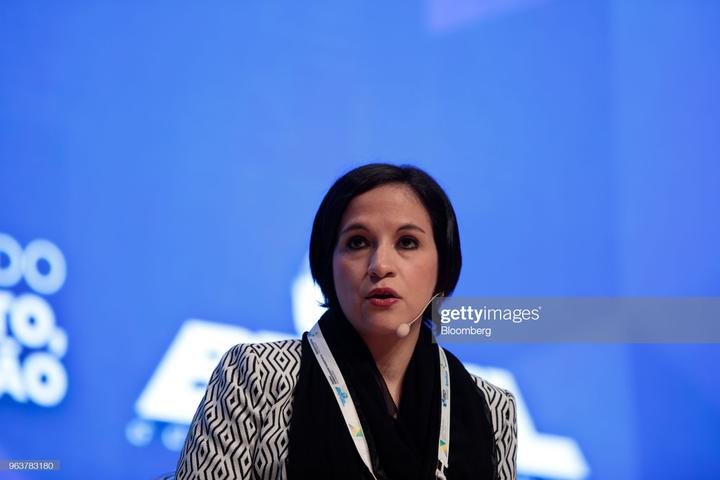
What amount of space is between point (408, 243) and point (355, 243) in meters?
0.10

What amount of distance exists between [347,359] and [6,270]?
1.90 meters

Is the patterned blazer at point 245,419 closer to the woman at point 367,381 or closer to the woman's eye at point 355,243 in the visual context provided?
the woman at point 367,381

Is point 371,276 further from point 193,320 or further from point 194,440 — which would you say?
point 193,320

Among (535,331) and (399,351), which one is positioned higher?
(535,331)

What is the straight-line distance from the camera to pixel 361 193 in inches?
56.9

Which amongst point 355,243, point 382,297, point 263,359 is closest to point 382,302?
point 382,297

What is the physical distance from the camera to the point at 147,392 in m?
2.75

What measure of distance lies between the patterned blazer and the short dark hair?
198mm

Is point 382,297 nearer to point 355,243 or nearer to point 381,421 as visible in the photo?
point 355,243

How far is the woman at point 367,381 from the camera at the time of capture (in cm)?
130

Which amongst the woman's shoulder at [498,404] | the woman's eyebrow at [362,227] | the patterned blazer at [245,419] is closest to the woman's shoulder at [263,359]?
the patterned blazer at [245,419]

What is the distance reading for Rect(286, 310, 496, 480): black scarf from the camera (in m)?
1.29

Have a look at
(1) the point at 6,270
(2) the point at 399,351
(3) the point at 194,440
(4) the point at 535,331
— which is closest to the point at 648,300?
(4) the point at 535,331

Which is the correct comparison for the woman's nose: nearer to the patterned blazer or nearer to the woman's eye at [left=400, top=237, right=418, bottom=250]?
the woman's eye at [left=400, top=237, right=418, bottom=250]
